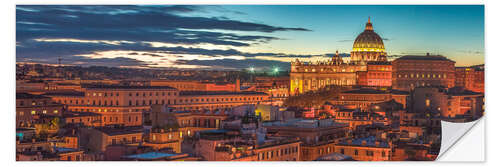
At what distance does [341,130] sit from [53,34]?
13.7 m

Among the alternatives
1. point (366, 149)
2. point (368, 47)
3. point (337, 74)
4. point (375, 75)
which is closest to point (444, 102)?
point (366, 149)

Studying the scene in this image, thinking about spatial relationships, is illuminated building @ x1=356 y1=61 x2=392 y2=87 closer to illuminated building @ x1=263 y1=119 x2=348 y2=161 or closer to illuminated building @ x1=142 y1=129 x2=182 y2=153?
illuminated building @ x1=263 y1=119 x2=348 y2=161

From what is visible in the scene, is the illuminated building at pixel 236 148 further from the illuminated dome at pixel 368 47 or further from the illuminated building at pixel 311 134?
the illuminated dome at pixel 368 47

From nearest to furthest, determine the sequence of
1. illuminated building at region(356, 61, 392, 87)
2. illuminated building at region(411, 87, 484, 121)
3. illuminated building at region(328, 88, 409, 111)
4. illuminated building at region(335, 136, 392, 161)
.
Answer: illuminated building at region(335, 136, 392, 161) → illuminated building at region(411, 87, 484, 121) → illuminated building at region(328, 88, 409, 111) → illuminated building at region(356, 61, 392, 87)

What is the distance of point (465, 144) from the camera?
26.9 metres

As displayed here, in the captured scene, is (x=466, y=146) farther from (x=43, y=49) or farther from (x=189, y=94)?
(x=189, y=94)

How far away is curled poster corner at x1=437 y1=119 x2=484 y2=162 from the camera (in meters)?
26.3

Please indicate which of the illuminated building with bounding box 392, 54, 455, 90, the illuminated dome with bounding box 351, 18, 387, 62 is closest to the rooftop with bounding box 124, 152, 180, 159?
the illuminated building with bounding box 392, 54, 455, 90

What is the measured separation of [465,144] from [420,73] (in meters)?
50.4

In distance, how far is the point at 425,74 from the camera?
76.6 m

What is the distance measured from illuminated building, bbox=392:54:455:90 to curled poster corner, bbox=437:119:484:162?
43624 millimetres

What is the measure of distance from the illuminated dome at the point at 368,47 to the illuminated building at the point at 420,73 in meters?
16.5

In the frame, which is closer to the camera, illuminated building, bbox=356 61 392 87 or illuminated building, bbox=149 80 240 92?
illuminated building, bbox=149 80 240 92
